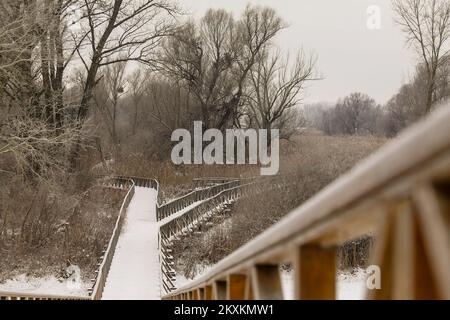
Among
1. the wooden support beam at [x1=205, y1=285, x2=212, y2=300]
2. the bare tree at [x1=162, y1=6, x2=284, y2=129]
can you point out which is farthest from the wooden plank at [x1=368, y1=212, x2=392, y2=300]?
the bare tree at [x1=162, y1=6, x2=284, y2=129]

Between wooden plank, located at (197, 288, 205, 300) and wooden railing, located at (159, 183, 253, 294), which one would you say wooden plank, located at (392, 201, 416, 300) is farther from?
wooden railing, located at (159, 183, 253, 294)

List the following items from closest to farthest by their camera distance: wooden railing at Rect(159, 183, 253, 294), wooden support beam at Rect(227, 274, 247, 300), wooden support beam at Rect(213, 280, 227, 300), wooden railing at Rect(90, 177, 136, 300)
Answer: wooden support beam at Rect(227, 274, 247, 300) < wooden support beam at Rect(213, 280, 227, 300) < wooden railing at Rect(90, 177, 136, 300) < wooden railing at Rect(159, 183, 253, 294)

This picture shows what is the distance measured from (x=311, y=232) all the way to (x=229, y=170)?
41262 millimetres

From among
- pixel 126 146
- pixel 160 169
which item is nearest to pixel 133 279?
pixel 160 169

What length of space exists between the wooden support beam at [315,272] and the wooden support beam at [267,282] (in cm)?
35

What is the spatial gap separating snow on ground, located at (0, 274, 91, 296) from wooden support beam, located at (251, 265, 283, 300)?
16.4m

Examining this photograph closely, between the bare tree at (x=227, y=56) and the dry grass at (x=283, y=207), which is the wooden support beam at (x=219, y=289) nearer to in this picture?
the dry grass at (x=283, y=207)

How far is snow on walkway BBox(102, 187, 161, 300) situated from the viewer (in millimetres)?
15219

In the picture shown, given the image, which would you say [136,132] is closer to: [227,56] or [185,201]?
[227,56]

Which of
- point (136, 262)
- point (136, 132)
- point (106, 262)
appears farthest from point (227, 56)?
point (106, 262)

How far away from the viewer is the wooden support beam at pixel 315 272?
125cm

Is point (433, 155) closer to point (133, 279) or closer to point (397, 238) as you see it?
point (397, 238)

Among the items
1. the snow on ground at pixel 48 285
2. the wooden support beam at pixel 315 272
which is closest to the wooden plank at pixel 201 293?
the wooden support beam at pixel 315 272

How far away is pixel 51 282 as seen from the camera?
1834 centimetres
